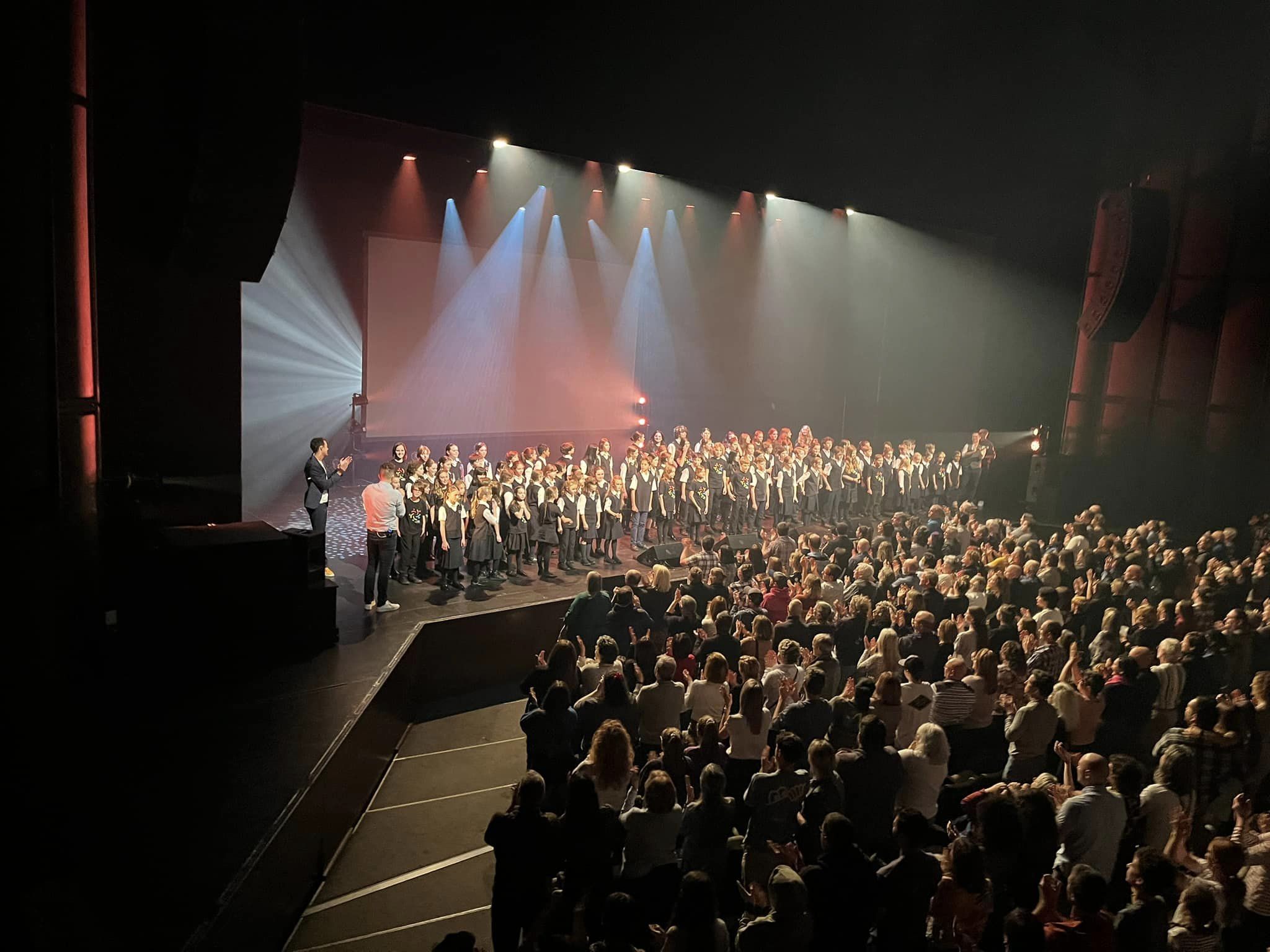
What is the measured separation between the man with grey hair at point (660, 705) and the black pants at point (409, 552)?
18.3 feet

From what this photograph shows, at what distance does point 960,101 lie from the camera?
351 inches

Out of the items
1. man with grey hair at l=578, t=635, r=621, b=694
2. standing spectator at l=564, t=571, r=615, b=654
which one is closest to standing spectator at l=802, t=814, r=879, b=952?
man with grey hair at l=578, t=635, r=621, b=694

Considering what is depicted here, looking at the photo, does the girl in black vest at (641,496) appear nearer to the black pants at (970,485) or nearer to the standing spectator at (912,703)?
the standing spectator at (912,703)

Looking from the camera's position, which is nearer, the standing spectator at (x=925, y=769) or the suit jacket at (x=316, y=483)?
the standing spectator at (x=925, y=769)

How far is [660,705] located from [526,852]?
5.39ft

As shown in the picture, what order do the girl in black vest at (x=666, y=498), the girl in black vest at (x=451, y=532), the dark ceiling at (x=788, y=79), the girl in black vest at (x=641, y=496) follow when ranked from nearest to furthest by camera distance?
the dark ceiling at (x=788, y=79) < the girl in black vest at (x=451, y=532) < the girl in black vest at (x=641, y=496) < the girl in black vest at (x=666, y=498)

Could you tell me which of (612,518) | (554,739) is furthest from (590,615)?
(612,518)

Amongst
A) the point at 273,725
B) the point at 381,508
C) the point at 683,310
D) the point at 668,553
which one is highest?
the point at 683,310

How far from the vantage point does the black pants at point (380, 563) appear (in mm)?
9117

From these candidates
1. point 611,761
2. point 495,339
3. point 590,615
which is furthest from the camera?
point 495,339

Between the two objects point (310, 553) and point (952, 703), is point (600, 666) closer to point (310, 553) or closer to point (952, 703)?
point (952, 703)

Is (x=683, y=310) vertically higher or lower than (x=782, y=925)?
higher

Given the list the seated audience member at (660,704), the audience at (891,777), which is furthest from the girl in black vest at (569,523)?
the seated audience member at (660,704)

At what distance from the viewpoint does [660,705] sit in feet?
17.8
